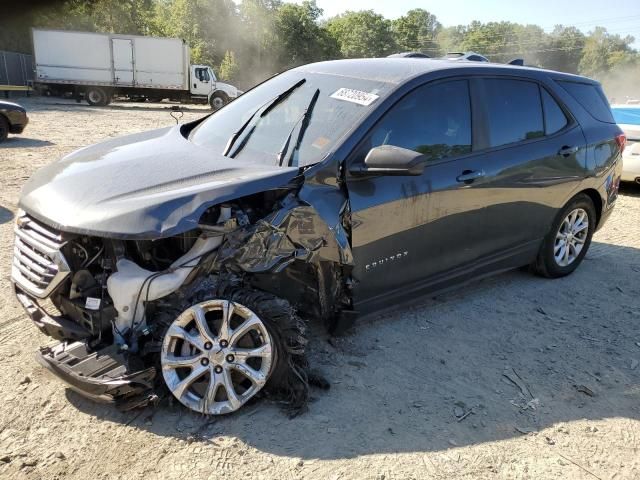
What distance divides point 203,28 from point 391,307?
5704 centimetres

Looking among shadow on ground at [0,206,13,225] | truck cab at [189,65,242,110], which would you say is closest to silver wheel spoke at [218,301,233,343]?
shadow on ground at [0,206,13,225]

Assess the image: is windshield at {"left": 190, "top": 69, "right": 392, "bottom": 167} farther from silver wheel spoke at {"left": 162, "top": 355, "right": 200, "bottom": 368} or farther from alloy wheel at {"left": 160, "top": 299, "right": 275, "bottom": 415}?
silver wheel spoke at {"left": 162, "top": 355, "right": 200, "bottom": 368}

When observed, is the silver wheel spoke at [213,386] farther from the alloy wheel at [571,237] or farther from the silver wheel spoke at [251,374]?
the alloy wheel at [571,237]

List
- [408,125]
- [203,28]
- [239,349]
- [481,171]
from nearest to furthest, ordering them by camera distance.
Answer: [239,349], [408,125], [481,171], [203,28]

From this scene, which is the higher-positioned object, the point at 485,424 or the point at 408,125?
the point at 408,125

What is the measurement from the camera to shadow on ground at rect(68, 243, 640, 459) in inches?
109

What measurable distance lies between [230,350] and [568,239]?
353 centimetres

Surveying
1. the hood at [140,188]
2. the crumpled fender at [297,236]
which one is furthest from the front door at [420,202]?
the hood at [140,188]

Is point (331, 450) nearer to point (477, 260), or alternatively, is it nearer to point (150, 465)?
point (150, 465)

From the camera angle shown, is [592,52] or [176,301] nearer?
[176,301]

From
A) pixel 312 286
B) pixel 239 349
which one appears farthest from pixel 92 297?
pixel 312 286

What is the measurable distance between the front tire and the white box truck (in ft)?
80.2

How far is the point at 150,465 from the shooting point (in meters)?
2.49

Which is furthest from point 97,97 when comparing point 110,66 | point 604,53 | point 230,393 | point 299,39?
point 604,53
